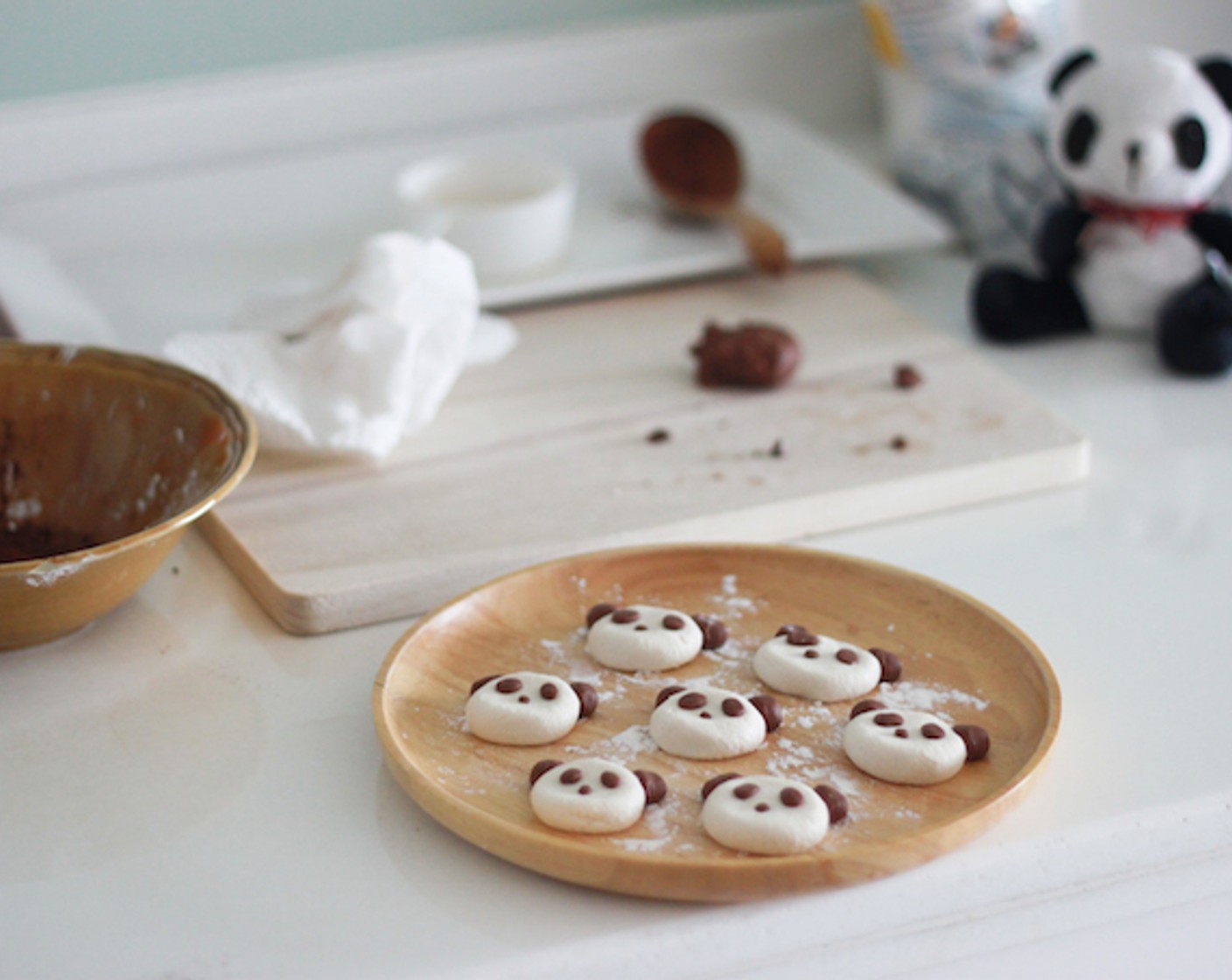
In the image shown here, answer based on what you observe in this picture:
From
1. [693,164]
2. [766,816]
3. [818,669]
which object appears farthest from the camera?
[693,164]

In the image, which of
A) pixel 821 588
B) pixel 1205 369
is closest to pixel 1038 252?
pixel 1205 369

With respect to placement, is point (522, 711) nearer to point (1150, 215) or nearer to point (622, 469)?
Answer: point (622, 469)

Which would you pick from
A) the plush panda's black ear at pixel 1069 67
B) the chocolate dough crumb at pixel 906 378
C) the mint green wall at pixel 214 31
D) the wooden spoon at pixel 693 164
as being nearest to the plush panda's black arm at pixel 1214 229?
the plush panda's black ear at pixel 1069 67

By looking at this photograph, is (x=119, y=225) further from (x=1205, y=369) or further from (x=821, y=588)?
(x=1205, y=369)

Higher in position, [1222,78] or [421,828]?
[1222,78]

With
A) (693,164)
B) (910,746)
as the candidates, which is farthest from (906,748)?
(693,164)

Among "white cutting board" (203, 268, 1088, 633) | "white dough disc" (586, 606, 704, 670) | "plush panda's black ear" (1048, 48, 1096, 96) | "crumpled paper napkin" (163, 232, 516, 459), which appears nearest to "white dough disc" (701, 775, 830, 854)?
"white dough disc" (586, 606, 704, 670)

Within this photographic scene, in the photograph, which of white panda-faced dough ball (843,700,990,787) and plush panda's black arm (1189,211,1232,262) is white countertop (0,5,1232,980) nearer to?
white panda-faced dough ball (843,700,990,787)
